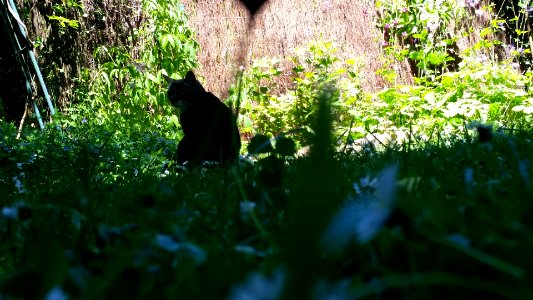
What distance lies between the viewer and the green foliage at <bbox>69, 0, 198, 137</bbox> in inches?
254

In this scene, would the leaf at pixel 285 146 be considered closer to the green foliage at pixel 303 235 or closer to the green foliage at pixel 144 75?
the green foliage at pixel 303 235

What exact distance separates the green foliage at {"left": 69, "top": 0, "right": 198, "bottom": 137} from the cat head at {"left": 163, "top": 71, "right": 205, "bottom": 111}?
1561 mm

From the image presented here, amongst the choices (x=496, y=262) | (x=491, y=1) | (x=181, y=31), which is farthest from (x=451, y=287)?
(x=491, y=1)

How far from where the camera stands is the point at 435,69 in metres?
7.11

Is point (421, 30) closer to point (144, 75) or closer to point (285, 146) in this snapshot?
point (144, 75)

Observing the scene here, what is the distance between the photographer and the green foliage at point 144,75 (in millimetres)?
6453

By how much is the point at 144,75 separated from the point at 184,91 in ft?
7.35

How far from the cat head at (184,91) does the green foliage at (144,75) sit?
1561mm

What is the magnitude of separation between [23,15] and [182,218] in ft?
22.5

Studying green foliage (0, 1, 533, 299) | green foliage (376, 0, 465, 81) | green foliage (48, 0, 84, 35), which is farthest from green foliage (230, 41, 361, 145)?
green foliage (0, 1, 533, 299)

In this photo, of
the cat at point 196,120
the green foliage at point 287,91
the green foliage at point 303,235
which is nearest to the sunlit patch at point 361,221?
the green foliage at point 303,235

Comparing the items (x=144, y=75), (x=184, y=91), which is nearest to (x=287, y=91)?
(x=144, y=75)

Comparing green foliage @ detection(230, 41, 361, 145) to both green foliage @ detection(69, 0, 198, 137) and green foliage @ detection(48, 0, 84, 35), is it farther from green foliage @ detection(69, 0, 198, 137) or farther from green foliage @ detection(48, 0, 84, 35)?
green foliage @ detection(48, 0, 84, 35)

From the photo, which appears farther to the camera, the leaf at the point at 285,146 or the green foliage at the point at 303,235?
the leaf at the point at 285,146
